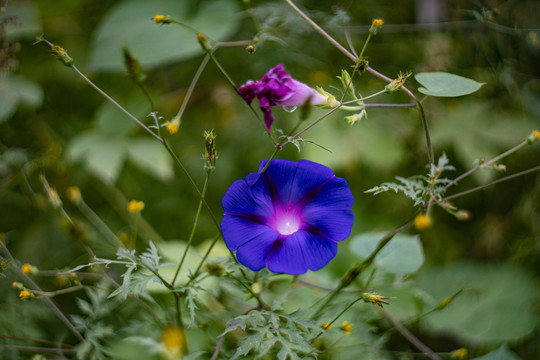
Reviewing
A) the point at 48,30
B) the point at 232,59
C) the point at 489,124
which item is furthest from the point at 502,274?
the point at 48,30

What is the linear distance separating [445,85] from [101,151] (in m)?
1.02

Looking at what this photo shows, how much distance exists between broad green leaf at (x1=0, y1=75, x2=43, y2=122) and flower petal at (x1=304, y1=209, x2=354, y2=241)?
1.01 meters

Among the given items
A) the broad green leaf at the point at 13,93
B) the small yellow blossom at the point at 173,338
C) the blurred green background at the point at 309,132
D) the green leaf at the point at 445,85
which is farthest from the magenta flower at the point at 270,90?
the broad green leaf at the point at 13,93

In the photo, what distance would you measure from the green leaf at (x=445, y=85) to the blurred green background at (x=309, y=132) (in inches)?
21.0

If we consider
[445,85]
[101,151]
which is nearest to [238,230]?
[445,85]

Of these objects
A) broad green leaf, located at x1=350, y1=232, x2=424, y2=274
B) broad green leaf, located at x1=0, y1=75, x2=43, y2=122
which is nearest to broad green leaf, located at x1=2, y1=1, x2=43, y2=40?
broad green leaf, located at x1=0, y1=75, x2=43, y2=122

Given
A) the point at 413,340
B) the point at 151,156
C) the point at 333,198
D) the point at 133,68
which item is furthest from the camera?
the point at 151,156

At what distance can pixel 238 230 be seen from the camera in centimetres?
65

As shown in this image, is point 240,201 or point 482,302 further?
point 482,302

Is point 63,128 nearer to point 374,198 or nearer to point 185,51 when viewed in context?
point 185,51

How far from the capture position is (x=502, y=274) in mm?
1348

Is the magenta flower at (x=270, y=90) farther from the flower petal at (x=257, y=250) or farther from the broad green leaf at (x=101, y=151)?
the broad green leaf at (x=101, y=151)

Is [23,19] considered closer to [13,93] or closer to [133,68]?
[13,93]

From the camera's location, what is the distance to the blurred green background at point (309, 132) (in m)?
1.25
